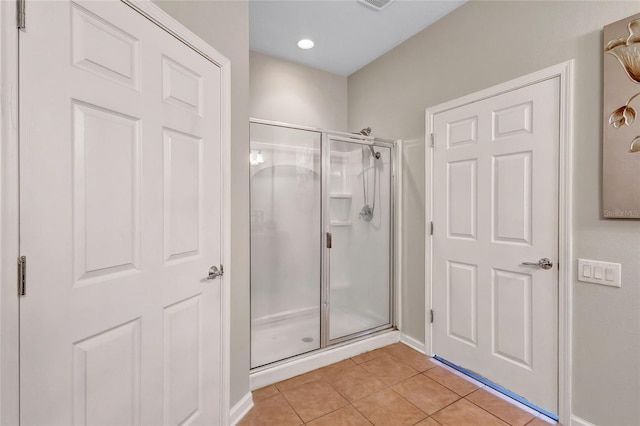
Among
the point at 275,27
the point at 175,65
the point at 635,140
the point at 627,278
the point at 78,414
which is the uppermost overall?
the point at 275,27

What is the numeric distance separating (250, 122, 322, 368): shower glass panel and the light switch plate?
167cm

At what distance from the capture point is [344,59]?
3.06 meters

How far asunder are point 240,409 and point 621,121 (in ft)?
8.41

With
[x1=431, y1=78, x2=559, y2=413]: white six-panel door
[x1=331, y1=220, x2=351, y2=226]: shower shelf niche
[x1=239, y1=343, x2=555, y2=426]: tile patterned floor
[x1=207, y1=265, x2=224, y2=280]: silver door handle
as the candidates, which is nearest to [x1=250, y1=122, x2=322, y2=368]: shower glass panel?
[x1=331, y1=220, x2=351, y2=226]: shower shelf niche

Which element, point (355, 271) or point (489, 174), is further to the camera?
point (355, 271)

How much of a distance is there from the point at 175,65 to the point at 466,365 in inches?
104

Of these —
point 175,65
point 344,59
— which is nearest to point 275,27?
point 344,59

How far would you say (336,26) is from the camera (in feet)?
8.18

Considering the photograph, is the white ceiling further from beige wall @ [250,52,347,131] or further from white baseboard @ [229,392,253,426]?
white baseboard @ [229,392,253,426]

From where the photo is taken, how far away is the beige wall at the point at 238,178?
1630 millimetres

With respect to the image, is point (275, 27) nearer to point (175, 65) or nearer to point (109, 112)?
point (175, 65)

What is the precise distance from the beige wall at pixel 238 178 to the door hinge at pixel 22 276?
2.98 ft

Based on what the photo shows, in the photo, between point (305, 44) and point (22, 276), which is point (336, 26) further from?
point (22, 276)

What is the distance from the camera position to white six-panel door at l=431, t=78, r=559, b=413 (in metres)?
1.75
